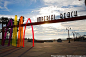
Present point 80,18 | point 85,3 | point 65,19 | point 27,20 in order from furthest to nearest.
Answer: point 27,20 < point 65,19 < point 80,18 < point 85,3

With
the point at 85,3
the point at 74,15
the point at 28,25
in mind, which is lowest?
the point at 28,25

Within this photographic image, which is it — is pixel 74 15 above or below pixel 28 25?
above

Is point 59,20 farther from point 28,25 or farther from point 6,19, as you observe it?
point 6,19

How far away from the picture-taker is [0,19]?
1455 inches

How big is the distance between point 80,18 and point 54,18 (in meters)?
5.04

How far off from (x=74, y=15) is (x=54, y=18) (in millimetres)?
3773

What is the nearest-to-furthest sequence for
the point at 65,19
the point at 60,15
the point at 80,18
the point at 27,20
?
the point at 80,18
the point at 65,19
the point at 60,15
the point at 27,20

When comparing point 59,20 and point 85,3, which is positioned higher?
point 85,3

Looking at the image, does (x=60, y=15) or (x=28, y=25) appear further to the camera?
(x=28, y=25)

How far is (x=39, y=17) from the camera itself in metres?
22.4

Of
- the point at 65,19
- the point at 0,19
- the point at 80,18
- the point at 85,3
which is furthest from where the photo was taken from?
the point at 0,19

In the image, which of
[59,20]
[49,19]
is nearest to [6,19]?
[49,19]

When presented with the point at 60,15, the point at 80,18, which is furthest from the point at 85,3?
the point at 60,15

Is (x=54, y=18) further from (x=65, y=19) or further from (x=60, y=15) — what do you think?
(x=65, y=19)
